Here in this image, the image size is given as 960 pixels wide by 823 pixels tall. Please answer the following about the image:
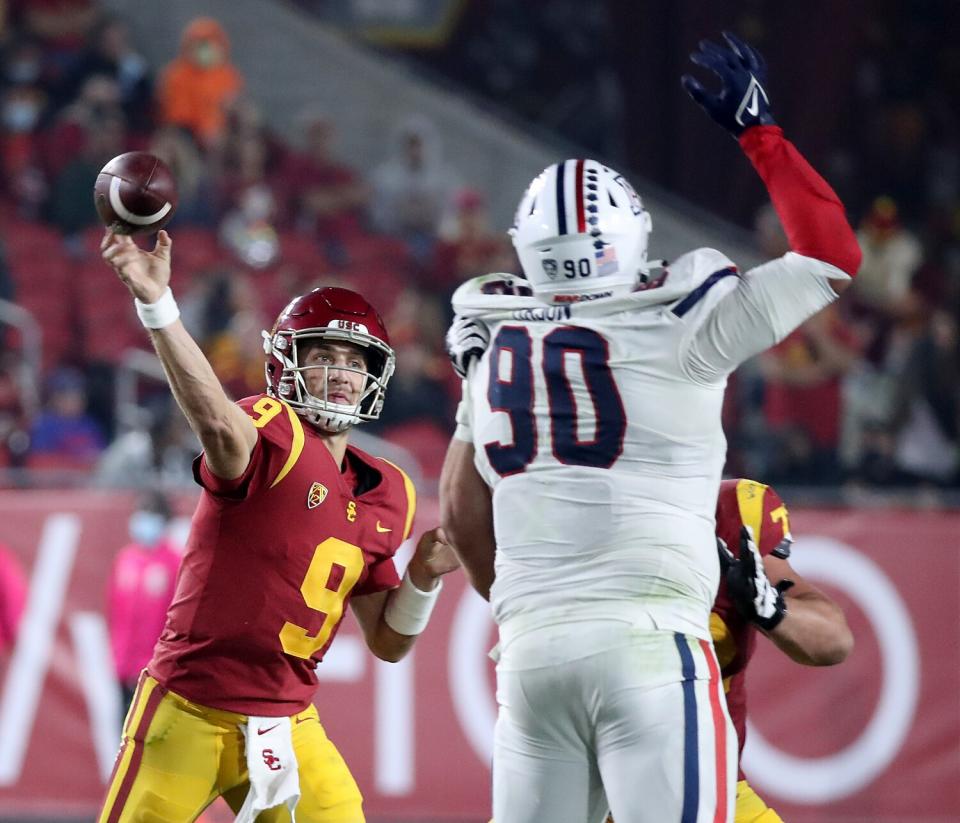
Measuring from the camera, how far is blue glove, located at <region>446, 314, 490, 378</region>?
3.26 meters

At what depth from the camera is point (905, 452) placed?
29.3 feet

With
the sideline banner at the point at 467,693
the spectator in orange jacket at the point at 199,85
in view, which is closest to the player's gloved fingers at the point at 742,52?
the sideline banner at the point at 467,693

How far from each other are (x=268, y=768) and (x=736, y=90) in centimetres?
183

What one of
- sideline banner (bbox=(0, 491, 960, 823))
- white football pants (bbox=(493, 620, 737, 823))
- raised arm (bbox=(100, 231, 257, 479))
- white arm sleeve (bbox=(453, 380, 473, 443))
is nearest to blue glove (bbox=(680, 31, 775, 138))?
white arm sleeve (bbox=(453, 380, 473, 443))

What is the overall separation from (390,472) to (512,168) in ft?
26.8

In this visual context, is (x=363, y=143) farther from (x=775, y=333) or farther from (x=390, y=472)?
(x=775, y=333)

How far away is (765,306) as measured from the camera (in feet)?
9.81

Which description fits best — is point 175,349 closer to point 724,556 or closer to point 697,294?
point 697,294

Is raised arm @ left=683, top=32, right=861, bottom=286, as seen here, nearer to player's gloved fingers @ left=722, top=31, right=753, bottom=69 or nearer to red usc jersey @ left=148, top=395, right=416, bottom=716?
player's gloved fingers @ left=722, top=31, right=753, bottom=69

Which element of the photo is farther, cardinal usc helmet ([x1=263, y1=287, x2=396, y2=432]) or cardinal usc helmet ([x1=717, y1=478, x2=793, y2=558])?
cardinal usc helmet ([x1=263, y1=287, x2=396, y2=432])

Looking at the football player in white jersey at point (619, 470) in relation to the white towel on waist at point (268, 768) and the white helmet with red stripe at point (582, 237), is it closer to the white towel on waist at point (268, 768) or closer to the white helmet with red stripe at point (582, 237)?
the white helmet with red stripe at point (582, 237)

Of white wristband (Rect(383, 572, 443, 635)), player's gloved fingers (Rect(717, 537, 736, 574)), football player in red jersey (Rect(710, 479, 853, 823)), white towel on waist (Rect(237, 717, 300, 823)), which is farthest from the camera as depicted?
white wristband (Rect(383, 572, 443, 635))

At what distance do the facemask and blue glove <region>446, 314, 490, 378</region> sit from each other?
399 cm

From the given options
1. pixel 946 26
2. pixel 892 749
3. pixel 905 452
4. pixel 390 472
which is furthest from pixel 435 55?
pixel 390 472
